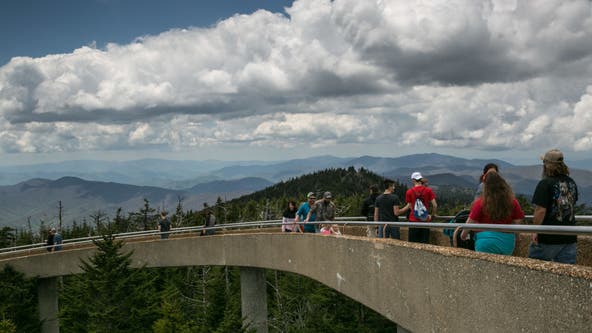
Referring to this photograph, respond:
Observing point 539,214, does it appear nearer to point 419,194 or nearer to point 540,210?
point 540,210

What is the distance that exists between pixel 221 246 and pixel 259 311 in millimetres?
3217

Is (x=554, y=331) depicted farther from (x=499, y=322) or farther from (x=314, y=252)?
(x=314, y=252)

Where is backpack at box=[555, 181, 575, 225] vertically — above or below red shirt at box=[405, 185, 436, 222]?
above

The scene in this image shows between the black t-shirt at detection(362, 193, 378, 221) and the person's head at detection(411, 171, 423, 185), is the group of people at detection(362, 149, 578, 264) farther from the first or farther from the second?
the black t-shirt at detection(362, 193, 378, 221)

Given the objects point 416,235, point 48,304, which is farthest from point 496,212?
point 48,304

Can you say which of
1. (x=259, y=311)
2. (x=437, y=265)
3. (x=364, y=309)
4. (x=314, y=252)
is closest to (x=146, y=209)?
(x=364, y=309)

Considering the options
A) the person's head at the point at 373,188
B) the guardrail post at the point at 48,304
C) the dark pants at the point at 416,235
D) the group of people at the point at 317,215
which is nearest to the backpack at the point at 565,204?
the dark pants at the point at 416,235

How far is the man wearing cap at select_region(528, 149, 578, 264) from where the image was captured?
198 inches

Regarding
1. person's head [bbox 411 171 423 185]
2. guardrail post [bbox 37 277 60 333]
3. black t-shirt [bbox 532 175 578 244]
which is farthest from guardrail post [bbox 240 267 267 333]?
black t-shirt [bbox 532 175 578 244]

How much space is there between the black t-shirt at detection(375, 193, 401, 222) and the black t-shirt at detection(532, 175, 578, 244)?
487 cm

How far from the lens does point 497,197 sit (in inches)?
220

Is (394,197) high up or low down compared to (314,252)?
up

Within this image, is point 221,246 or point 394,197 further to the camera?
point 221,246

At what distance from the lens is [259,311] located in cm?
2089
